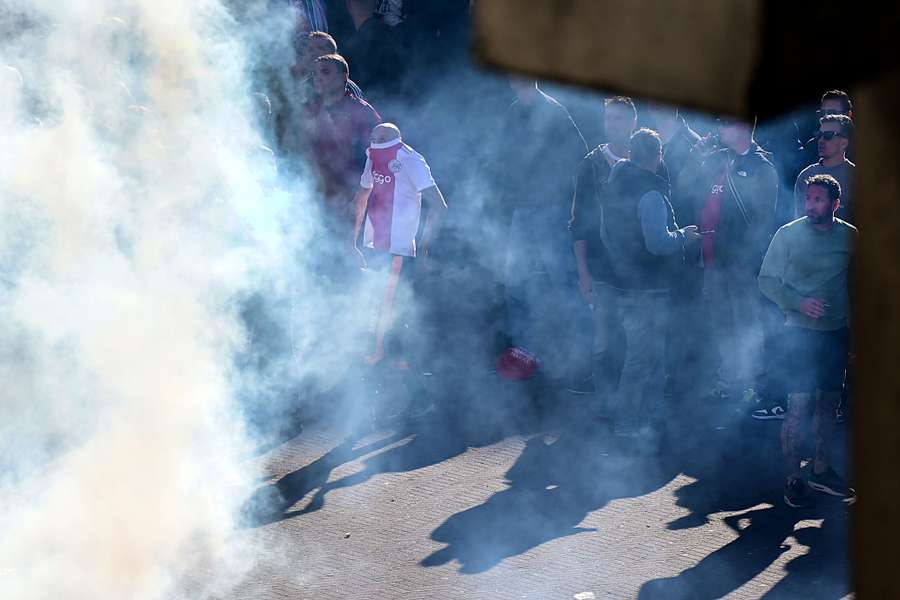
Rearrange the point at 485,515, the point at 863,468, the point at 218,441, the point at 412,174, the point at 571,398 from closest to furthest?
the point at 863,468, the point at 485,515, the point at 218,441, the point at 412,174, the point at 571,398

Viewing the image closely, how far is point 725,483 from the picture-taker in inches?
267

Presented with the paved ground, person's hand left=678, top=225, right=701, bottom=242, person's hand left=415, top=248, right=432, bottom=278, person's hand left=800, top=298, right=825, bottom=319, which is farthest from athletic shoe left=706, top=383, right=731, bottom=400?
person's hand left=415, top=248, right=432, bottom=278

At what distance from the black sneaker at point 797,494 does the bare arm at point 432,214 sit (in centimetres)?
275

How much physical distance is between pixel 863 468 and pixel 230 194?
6152 mm

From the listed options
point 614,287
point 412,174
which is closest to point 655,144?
point 614,287

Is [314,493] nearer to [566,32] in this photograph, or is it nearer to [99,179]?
[99,179]

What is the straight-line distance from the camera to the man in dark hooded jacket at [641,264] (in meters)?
7.03

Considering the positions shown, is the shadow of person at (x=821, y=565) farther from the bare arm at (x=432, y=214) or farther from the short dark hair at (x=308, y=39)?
the short dark hair at (x=308, y=39)

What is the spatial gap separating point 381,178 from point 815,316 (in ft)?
9.19

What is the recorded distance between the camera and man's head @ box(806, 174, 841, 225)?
6.45m

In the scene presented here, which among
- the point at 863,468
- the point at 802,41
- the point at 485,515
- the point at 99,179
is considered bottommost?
the point at 485,515

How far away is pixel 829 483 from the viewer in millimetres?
A: 6637

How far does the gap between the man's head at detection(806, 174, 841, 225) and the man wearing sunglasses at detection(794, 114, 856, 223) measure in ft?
2.97

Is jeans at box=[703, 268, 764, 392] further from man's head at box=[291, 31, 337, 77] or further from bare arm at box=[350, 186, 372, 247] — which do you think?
man's head at box=[291, 31, 337, 77]
